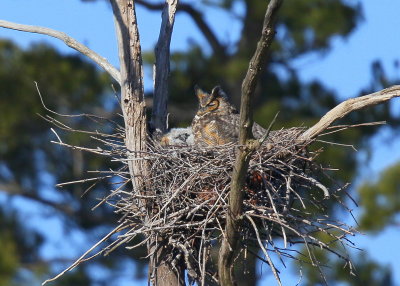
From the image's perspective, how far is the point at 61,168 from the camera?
13.9 meters

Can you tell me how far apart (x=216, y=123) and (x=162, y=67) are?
539 mm

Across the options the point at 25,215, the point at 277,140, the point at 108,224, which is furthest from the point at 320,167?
the point at 25,215

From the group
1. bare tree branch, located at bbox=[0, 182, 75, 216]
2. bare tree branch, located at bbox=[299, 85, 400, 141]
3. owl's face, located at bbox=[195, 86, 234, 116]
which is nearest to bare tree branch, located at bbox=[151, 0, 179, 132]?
owl's face, located at bbox=[195, 86, 234, 116]

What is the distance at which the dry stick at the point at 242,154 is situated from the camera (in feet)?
12.7

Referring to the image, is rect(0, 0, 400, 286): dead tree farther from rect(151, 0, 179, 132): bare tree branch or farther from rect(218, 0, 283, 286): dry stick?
rect(151, 0, 179, 132): bare tree branch

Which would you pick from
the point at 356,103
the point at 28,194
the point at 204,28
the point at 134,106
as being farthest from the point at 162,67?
the point at 28,194

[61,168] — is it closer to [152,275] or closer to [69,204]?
[69,204]

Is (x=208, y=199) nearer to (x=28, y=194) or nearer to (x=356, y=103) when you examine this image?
(x=356, y=103)

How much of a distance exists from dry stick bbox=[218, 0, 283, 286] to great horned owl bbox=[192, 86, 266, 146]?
4.04 feet

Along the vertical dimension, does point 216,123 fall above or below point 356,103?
above

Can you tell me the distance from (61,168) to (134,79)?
8.69m

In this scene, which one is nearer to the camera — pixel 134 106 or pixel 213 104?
pixel 134 106

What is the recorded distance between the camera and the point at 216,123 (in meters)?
6.06

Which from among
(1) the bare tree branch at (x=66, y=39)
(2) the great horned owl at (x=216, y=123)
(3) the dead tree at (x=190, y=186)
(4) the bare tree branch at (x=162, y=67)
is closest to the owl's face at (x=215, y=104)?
(2) the great horned owl at (x=216, y=123)
